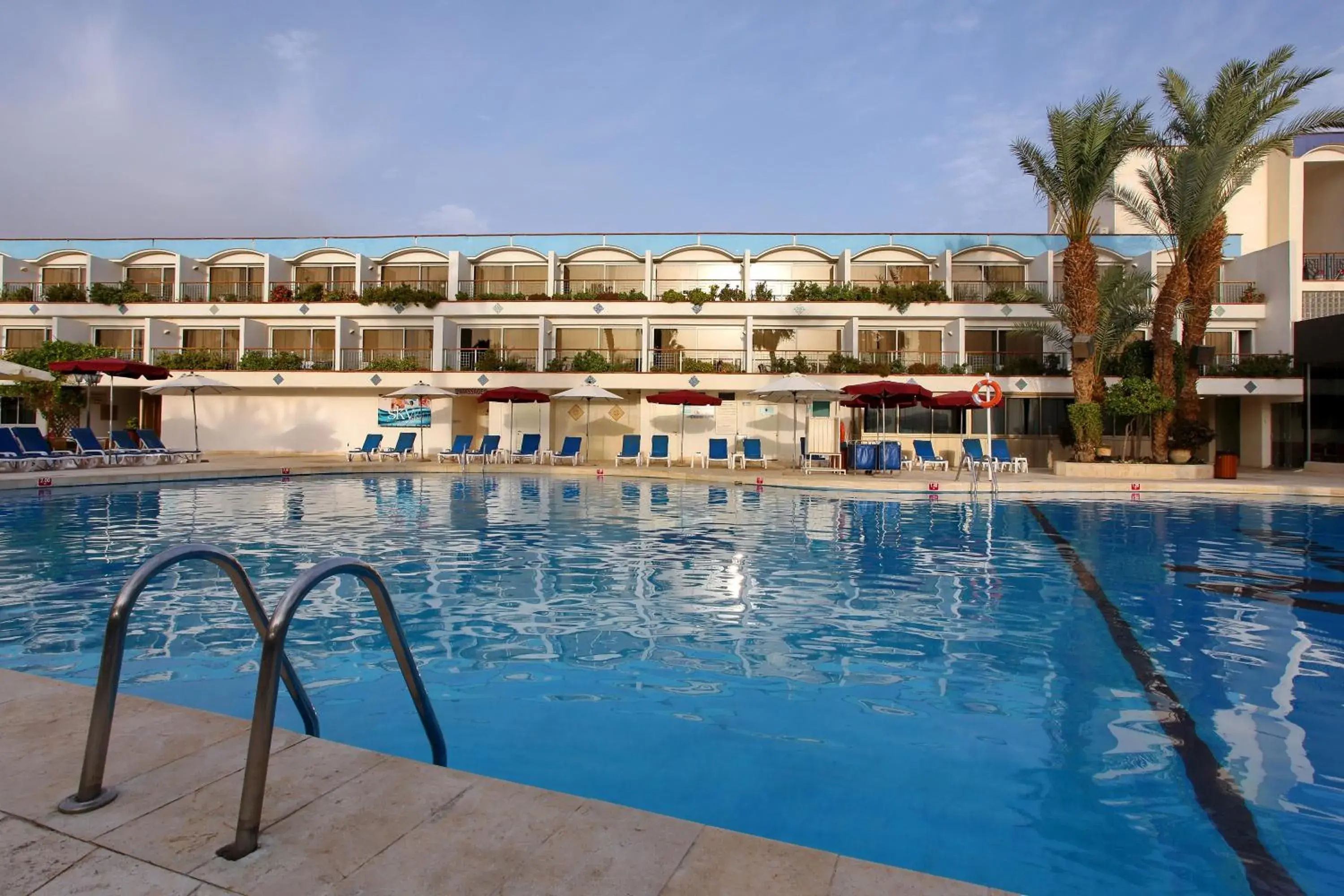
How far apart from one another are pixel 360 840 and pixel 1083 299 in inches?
911

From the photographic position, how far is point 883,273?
96.1 ft

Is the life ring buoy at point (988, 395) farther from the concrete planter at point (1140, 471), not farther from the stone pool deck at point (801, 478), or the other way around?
the concrete planter at point (1140, 471)

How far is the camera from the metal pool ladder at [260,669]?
2.25m

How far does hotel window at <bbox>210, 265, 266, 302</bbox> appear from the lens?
31.1 m

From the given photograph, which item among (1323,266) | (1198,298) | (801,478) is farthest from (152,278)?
(1323,266)

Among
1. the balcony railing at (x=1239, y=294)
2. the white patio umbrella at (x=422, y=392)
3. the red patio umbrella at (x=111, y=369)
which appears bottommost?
the white patio umbrella at (x=422, y=392)

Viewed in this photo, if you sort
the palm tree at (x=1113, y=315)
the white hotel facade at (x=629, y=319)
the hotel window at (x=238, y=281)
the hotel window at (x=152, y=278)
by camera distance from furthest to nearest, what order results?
the hotel window at (x=152, y=278), the hotel window at (x=238, y=281), the white hotel facade at (x=629, y=319), the palm tree at (x=1113, y=315)

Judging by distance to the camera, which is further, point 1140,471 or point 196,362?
point 196,362

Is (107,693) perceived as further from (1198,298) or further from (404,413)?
(404,413)

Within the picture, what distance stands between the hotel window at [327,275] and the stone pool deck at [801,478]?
402 inches

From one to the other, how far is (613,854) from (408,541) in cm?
819

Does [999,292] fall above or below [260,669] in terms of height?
above

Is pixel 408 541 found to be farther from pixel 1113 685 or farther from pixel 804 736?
pixel 1113 685

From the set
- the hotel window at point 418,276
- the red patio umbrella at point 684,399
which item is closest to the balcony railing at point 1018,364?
the red patio umbrella at point 684,399
